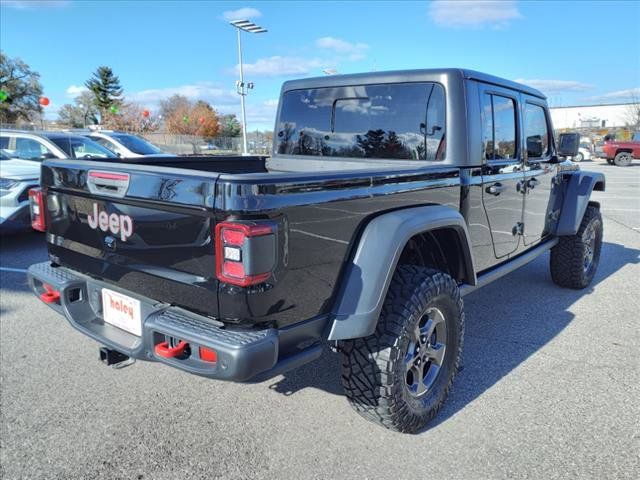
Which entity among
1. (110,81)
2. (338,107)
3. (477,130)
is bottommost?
(477,130)

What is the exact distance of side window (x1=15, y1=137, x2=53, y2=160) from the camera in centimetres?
860

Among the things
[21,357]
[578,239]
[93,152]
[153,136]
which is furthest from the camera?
[153,136]

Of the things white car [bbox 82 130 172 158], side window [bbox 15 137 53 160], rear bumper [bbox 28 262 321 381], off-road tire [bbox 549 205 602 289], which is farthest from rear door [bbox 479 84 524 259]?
white car [bbox 82 130 172 158]

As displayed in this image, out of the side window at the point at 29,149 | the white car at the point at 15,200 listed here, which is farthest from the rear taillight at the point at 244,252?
the side window at the point at 29,149

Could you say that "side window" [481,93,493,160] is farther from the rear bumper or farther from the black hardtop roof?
the rear bumper

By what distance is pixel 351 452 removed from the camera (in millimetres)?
2537

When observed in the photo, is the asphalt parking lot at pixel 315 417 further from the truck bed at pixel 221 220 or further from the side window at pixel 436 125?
the side window at pixel 436 125

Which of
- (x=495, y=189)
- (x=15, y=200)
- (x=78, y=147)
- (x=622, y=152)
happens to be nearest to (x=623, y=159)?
(x=622, y=152)

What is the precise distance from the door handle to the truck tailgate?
2.10 meters

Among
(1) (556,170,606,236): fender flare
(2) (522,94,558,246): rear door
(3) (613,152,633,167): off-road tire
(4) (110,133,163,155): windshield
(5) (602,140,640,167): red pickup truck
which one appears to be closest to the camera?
(2) (522,94,558,246): rear door

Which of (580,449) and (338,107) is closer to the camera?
(580,449)

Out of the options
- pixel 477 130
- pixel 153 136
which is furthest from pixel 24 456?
pixel 153 136

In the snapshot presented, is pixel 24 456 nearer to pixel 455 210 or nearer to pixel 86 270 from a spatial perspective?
pixel 86 270

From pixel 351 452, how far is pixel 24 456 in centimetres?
163
